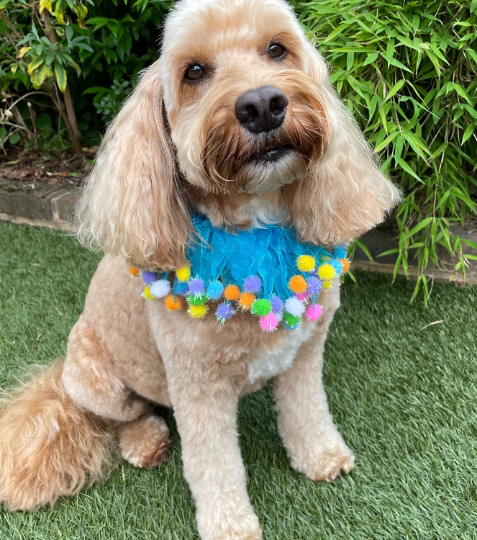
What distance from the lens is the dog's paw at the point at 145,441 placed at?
1.83 meters

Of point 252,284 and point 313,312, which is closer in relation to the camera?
point 252,284

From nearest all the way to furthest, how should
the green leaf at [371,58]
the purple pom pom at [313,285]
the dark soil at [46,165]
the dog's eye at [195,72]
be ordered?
the dog's eye at [195,72], the purple pom pom at [313,285], the green leaf at [371,58], the dark soil at [46,165]

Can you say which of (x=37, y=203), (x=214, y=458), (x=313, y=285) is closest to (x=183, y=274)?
(x=313, y=285)

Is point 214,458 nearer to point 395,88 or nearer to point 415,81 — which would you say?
point 395,88

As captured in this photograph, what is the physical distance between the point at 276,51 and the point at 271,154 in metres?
0.37

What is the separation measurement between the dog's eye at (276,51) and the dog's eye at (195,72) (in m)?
0.19

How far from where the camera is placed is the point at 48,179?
3885mm

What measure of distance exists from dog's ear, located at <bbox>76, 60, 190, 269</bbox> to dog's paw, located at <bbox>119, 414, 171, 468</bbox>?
2.72 ft

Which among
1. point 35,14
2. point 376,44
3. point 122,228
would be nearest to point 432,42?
point 376,44

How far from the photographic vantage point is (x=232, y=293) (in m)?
1.33

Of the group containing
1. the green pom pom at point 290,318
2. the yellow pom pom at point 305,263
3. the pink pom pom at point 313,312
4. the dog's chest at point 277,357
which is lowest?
the dog's chest at point 277,357

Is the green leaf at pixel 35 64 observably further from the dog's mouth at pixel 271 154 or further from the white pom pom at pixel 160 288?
the dog's mouth at pixel 271 154

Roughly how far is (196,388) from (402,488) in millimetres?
774

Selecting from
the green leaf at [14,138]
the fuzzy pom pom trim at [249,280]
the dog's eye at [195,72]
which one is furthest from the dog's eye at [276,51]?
the green leaf at [14,138]
